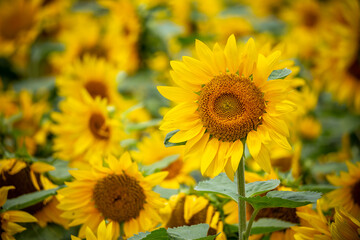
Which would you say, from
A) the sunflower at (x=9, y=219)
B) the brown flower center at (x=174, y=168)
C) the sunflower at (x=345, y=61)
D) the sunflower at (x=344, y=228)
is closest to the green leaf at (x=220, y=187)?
the sunflower at (x=344, y=228)

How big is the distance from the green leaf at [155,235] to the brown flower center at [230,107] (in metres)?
0.23

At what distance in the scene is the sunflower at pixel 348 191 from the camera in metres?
0.98

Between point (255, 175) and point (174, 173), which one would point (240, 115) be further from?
point (174, 173)

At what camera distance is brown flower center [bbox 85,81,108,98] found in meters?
1.59

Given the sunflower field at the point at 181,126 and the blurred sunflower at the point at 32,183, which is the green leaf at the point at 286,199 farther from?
the blurred sunflower at the point at 32,183

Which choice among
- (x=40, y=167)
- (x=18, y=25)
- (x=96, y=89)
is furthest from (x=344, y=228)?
(x=18, y=25)

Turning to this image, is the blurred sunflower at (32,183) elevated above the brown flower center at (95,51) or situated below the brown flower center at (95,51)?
below

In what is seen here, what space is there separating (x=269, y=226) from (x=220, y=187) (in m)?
0.15

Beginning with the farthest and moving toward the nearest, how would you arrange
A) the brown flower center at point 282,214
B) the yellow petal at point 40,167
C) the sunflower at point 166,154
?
the sunflower at point 166,154 → the yellow petal at point 40,167 → the brown flower center at point 282,214

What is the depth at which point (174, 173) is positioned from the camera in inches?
48.8

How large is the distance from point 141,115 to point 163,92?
897 millimetres

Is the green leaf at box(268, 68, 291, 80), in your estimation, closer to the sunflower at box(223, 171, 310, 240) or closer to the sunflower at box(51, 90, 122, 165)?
the sunflower at box(223, 171, 310, 240)

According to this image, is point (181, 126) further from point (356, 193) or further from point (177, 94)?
point (356, 193)

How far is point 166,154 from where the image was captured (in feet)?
4.30
